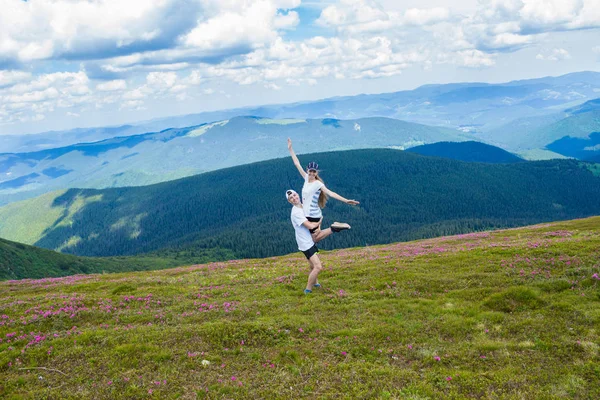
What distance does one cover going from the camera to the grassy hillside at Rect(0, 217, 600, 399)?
12.1 m

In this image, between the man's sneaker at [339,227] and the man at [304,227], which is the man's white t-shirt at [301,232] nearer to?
the man at [304,227]

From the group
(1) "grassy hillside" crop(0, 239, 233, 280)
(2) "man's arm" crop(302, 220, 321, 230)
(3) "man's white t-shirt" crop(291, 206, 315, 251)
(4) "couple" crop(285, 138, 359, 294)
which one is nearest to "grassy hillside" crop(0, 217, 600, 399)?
(3) "man's white t-shirt" crop(291, 206, 315, 251)

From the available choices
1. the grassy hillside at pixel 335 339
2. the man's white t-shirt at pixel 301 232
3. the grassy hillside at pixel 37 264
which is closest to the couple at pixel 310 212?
the man's white t-shirt at pixel 301 232

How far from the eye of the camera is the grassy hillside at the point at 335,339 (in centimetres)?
1207

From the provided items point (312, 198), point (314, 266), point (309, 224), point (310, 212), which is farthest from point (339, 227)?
point (314, 266)

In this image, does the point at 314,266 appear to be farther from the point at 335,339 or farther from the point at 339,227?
the point at 335,339

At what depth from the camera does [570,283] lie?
18.5 meters

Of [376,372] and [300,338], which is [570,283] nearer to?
[376,372]

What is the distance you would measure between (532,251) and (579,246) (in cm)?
319

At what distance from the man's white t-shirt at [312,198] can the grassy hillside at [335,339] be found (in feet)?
16.4

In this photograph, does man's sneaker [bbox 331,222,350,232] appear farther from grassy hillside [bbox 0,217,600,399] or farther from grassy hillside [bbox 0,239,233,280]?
grassy hillside [bbox 0,239,233,280]

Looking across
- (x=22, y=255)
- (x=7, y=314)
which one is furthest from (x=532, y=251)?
(x=22, y=255)

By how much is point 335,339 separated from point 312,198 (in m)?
6.84

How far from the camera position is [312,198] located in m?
18.6
